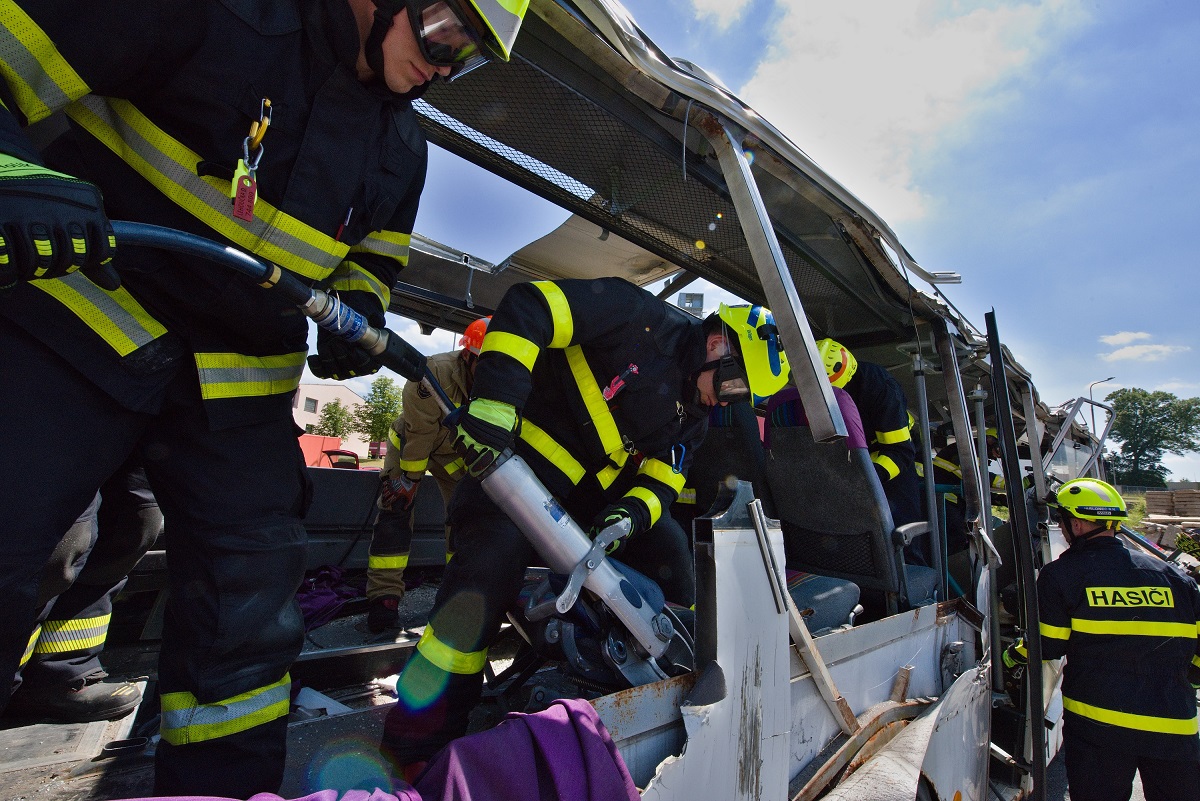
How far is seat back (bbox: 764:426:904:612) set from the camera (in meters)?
2.31

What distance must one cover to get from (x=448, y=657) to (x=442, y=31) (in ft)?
4.71

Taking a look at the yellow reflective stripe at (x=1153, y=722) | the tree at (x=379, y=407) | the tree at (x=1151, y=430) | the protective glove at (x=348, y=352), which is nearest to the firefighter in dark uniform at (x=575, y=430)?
the protective glove at (x=348, y=352)

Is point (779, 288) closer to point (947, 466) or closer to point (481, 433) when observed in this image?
point (481, 433)

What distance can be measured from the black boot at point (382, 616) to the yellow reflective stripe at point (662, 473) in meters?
1.50

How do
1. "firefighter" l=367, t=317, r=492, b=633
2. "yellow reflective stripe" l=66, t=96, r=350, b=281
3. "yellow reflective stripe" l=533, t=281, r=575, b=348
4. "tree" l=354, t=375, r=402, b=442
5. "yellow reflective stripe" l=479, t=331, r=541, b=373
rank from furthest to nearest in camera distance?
"tree" l=354, t=375, r=402, b=442 < "firefighter" l=367, t=317, r=492, b=633 < "yellow reflective stripe" l=533, t=281, r=575, b=348 < "yellow reflective stripe" l=479, t=331, r=541, b=373 < "yellow reflective stripe" l=66, t=96, r=350, b=281

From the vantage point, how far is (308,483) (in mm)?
1375

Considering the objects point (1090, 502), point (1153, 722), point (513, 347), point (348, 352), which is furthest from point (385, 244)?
point (1153, 722)

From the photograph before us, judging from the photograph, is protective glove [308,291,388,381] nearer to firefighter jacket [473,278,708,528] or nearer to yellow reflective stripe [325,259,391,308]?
yellow reflective stripe [325,259,391,308]

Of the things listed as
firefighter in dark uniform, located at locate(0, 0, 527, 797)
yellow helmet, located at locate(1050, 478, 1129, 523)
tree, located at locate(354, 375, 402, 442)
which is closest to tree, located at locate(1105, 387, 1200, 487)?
tree, located at locate(354, 375, 402, 442)

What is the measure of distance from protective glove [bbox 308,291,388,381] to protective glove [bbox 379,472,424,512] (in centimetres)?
189

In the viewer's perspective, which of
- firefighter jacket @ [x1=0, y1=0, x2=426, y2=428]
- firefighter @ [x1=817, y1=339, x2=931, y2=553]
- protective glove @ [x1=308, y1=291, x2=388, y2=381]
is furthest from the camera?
firefighter @ [x1=817, y1=339, x2=931, y2=553]

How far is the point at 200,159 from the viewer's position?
1.09m

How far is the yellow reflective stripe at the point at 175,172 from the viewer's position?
3.49ft

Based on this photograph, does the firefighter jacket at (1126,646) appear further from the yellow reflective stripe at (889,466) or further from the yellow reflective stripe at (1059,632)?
the yellow reflective stripe at (889,466)
